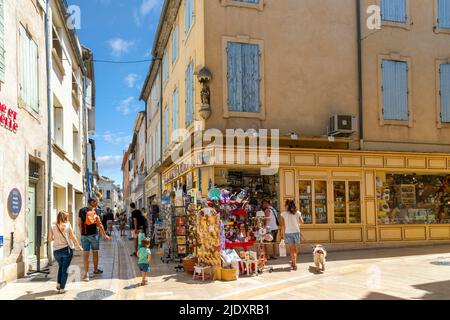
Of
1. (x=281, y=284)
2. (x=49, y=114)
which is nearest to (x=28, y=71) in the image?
(x=49, y=114)

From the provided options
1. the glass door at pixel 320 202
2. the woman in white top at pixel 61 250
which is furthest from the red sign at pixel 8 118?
the glass door at pixel 320 202

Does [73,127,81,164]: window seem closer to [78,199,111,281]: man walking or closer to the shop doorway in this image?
the shop doorway

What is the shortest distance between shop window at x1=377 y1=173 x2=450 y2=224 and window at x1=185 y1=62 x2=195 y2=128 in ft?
21.9

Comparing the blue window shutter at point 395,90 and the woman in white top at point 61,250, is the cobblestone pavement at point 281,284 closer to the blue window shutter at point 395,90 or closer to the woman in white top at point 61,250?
the woman in white top at point 61,250

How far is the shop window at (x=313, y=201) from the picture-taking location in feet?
47.7

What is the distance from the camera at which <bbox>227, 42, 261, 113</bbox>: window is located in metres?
14.1

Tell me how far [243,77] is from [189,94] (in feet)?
8.47

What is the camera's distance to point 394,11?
16.2 metres

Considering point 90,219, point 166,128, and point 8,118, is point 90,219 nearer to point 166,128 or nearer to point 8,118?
point 8,118

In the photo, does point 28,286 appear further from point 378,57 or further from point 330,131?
point 378,57

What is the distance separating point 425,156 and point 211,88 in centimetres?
790

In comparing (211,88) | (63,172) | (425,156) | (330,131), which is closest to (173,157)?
(63,172)

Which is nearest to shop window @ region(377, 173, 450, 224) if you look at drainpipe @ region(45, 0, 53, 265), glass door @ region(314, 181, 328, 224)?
glass door @ region(314, 181, 328, 224)

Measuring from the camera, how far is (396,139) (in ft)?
52.2
